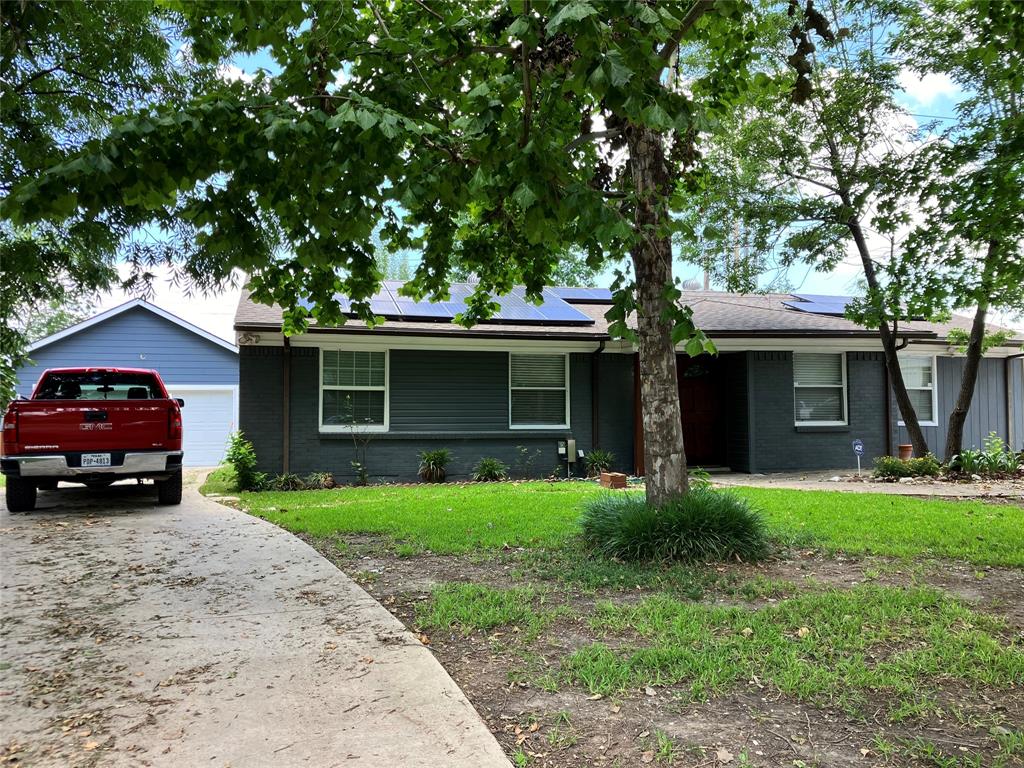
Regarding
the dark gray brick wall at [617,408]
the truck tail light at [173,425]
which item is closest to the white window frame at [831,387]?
the dark gray brick wall at [617,408]

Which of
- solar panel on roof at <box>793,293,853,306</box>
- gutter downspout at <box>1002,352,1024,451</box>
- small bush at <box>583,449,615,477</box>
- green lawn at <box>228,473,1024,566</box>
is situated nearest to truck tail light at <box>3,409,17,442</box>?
green lawn at <box>228,473,1024,566</box>

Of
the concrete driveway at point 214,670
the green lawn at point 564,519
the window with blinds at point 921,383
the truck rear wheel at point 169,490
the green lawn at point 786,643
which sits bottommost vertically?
the concrete driveway at point 214,670

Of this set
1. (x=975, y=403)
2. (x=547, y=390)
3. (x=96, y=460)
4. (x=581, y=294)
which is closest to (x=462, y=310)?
(x=547, y=390)

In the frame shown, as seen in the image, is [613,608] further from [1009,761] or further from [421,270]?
[421,270]

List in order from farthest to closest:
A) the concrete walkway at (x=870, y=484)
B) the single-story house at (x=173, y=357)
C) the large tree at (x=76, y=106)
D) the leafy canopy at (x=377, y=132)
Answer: the single-story house at (x=173, y=357), the concrete walkway at (x=870, y=484), the large tree at (x=76, y=106), the leafy canopy at (x=377, y=132)

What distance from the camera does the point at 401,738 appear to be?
107 inches

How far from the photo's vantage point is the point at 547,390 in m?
13.1

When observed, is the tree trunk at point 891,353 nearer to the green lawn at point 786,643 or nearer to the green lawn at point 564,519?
the green lawn at point 564,519

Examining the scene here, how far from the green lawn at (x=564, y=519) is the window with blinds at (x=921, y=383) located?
7.08m

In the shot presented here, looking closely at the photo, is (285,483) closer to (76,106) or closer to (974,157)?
(76,106)

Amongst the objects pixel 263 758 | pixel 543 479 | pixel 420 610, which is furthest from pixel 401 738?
pixel 543 479

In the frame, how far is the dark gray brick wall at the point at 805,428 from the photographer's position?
13352 mm

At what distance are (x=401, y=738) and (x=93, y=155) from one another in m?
3.03

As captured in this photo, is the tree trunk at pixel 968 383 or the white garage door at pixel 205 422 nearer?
the tree trunk at pixel 968 383
